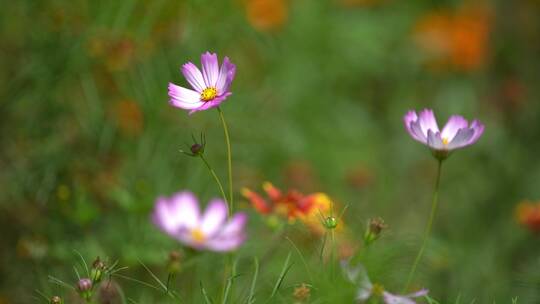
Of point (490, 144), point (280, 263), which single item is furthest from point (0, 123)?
point (490, 144)

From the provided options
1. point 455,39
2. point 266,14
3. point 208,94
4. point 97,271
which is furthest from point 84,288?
point 455,39

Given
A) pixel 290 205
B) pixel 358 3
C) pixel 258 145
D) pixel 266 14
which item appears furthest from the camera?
pixel 358 3

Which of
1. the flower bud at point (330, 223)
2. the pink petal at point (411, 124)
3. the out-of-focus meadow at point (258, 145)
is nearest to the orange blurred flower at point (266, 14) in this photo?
the out-of-focus meadow at point (258, 145)

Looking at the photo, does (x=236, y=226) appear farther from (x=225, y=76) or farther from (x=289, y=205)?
(x=289, y=205)

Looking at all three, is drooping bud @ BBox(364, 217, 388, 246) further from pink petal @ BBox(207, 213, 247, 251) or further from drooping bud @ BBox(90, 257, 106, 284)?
drooping bud @ BBox(90, 257, 106, 284)

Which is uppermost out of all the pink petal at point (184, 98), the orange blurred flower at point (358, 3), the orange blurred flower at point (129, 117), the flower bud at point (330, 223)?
the orange blurred flower at point (358, 3)

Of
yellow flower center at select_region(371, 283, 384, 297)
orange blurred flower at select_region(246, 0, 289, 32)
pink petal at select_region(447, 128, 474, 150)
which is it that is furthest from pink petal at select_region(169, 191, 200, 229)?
orange blurred flower at select_region(246, 0, 289, 32)

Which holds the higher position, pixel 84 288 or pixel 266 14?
pixel 266 14

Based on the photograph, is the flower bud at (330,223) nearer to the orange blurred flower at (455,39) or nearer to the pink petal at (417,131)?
the pink petal at (417,131)
